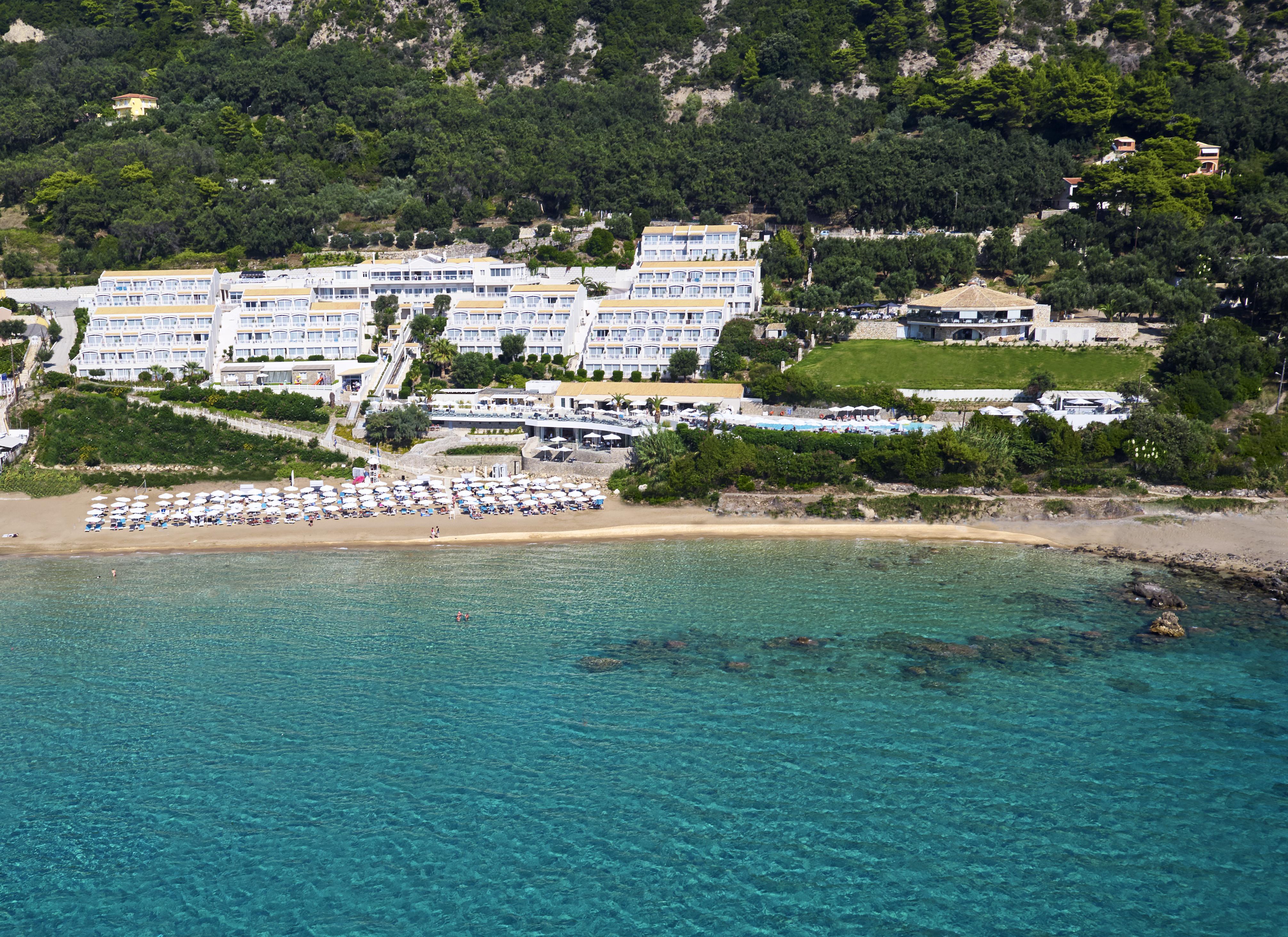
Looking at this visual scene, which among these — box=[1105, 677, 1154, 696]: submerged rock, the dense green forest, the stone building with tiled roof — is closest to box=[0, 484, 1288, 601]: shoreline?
box=[1105, 677, 1154, 696]: submerged rock

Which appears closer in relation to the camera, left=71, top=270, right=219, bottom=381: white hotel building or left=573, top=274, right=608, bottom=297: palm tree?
left=71, top=270, right=219, bottom=381: white hotel building

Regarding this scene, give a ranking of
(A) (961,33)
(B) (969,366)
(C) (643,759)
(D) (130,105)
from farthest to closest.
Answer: (D) (130,105) < (A) (961,33) < (B) (969,366) < (C) (643,759)

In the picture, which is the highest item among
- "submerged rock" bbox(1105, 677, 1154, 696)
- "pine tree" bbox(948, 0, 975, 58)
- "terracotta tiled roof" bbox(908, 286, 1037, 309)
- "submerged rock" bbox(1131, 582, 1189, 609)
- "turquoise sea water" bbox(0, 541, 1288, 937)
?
"pine tree" bbox(948, 0, 975, 58)

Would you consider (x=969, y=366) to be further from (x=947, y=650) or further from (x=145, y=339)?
(x=145, y=339)

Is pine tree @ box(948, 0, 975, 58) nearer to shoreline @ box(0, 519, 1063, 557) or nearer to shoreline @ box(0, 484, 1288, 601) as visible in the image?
shoreline @ box(0, 484, 1288, 601)

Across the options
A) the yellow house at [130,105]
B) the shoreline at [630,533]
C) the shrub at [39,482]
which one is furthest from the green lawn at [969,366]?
the yellow house at [130,105]

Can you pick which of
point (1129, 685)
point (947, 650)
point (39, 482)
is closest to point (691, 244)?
point (39, 482)

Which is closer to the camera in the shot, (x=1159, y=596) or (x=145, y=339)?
(x=1159, y=596)
